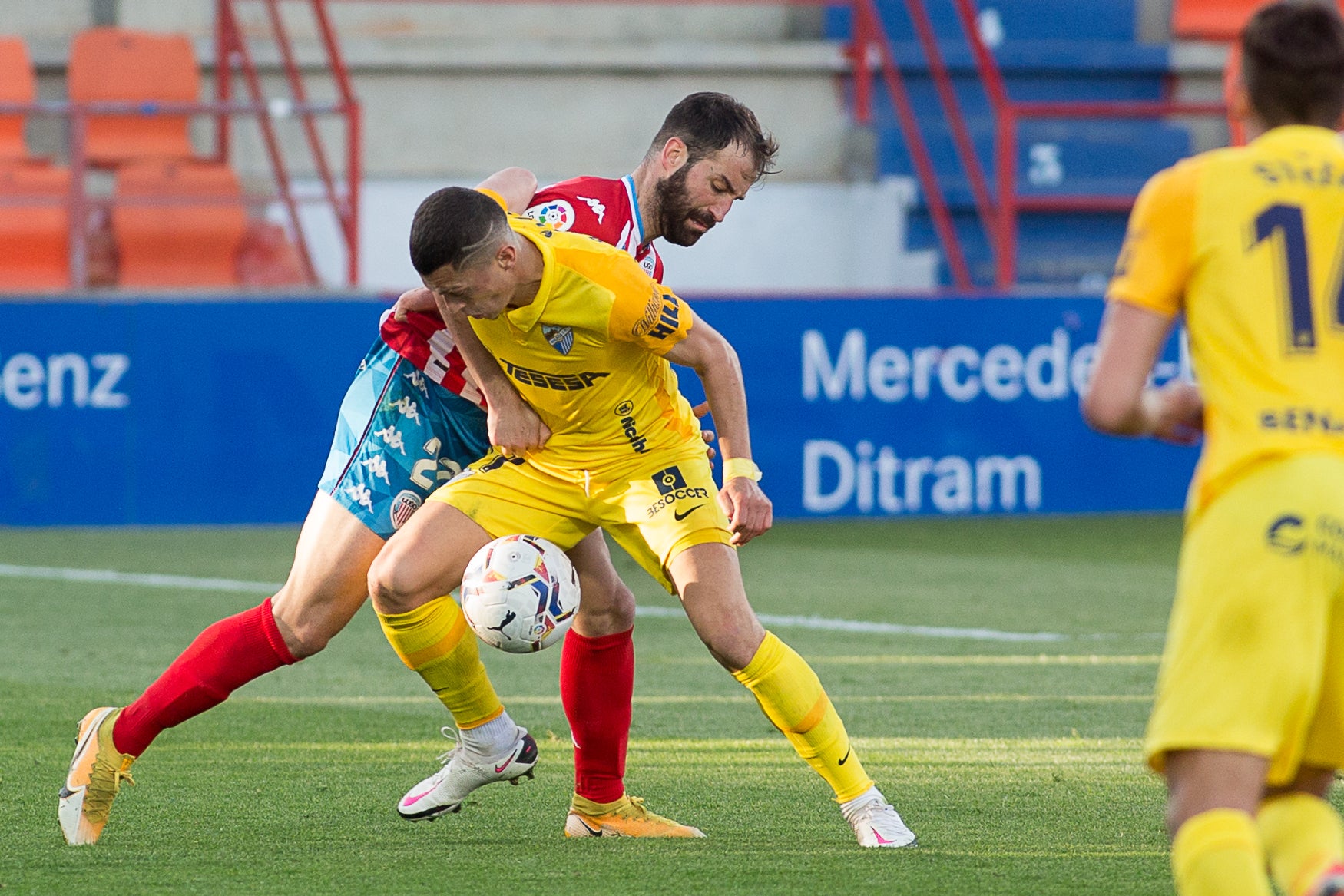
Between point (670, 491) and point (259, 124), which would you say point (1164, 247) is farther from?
point (259, 124)

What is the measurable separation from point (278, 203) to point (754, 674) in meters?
8.98

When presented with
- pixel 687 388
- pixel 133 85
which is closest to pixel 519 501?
pixel 687 388

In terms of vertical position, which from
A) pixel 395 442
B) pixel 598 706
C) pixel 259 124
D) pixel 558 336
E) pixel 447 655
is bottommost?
pixel 259 124

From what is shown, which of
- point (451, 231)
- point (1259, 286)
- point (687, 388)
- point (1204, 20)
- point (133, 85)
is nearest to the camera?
point (1259, 286)

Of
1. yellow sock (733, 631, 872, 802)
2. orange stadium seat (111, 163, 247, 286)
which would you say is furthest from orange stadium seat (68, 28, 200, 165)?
yellow sock (733, 631, 872, 802)

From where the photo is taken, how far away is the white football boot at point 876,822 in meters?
4.15

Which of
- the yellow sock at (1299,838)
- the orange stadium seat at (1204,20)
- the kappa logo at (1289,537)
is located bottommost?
the orange stadium seat at (1204,20)

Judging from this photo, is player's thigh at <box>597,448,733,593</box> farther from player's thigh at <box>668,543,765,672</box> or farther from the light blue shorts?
the light blue shorts

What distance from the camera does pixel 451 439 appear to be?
4727mm

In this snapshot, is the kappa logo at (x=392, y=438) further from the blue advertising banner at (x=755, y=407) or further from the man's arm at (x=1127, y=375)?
the blue advertising banner at (x=755, y=407)

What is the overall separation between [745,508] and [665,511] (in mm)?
266

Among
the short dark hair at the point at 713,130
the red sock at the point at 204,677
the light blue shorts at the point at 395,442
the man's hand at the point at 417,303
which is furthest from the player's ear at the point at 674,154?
the red sock at the point at 204,677

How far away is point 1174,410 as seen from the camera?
273 centimetres

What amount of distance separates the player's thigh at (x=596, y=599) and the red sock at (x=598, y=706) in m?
0.02
